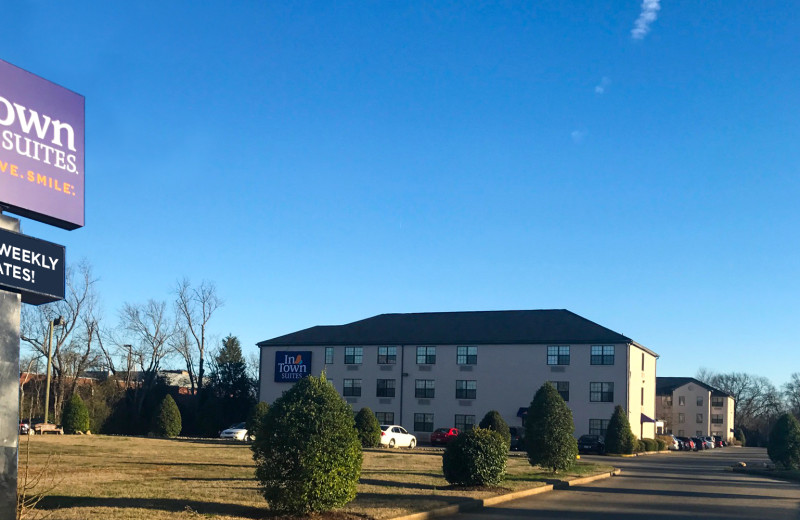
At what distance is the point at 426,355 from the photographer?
67125 mm

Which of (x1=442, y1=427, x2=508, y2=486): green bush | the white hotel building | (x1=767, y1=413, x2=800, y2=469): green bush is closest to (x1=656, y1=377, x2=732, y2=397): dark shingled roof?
the white hotel building

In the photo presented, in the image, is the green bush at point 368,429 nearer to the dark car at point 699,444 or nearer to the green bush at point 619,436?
the green bush at point 619,436

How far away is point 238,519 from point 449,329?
55983mm

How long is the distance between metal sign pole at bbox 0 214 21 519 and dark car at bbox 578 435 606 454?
45408 millimetres

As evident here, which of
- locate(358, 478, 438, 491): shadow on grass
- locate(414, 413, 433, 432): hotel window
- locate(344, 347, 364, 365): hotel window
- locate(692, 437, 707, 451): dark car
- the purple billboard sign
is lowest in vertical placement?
locate(692, 437, 707, 451): dark car

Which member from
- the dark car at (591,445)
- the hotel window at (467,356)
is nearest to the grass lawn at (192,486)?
the dark car at (591,445)

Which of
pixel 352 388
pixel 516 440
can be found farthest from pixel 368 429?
pixel 352 388

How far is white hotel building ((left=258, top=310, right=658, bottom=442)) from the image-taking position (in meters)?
60.3

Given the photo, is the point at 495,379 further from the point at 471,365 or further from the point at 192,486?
the point at 192,486

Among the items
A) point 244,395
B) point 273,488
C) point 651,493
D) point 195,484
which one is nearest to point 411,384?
point 244,395

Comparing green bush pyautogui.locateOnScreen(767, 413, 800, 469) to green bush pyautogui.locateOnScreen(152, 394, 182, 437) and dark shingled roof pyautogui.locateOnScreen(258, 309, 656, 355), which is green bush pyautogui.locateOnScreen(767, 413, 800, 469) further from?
green bush pyautogui.locateOnScreen(152, 394, 182, 437)

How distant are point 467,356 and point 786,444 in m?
32.4

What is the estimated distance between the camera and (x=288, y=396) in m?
14.3

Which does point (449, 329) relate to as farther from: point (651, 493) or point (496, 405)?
point (651, 493)
